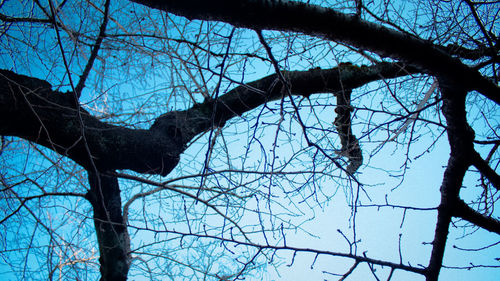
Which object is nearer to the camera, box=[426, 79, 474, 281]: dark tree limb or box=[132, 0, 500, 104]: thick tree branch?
box=[132, 0, 500, 104]: thick tree branch

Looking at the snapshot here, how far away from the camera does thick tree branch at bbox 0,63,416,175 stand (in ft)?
5.96

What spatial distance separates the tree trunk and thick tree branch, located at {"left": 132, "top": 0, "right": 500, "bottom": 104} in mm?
1703

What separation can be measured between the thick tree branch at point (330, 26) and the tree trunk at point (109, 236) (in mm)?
1703

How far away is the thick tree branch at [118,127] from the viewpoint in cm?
182

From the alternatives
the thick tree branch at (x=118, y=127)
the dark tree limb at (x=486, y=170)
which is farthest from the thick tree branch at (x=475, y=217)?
the thick tree branch at (x=118, y=127)

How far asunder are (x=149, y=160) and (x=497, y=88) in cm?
222

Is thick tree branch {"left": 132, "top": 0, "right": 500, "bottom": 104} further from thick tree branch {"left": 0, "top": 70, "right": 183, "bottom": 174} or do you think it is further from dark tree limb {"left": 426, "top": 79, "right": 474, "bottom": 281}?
thick tree branch {"left": 0, "top": 70, "right": 183, "bottom": 174}

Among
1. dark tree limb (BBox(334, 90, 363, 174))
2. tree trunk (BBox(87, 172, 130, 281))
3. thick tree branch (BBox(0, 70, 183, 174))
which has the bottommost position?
tree trunk (BBox(87, 172, 130, 281))

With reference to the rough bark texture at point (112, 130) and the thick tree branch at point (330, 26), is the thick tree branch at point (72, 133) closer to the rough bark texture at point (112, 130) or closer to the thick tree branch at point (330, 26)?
the rough bark texture at point (112, 130)

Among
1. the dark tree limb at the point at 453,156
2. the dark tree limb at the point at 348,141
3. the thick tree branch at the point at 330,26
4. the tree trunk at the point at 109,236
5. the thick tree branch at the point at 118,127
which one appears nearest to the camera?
the thick tree branch at the point at 330,26

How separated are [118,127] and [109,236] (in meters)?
0.89

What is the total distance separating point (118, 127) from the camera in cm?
217

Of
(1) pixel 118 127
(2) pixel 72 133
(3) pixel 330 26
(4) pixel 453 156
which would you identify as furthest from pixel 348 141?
(2) pixel 72 133

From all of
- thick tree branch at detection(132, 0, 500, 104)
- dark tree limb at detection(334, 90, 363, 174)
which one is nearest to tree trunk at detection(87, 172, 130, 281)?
thick tree branch at detection(132, 0, 500, 104)
